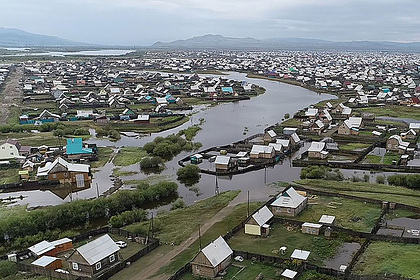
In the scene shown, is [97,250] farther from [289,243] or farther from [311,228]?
[311,228]

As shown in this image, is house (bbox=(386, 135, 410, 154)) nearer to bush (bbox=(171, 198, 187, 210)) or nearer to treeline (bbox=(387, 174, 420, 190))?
treeline (bbox=(387, 174, 420, 190))

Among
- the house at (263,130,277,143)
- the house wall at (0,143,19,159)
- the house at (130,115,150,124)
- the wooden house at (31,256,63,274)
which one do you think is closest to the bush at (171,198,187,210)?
the wooden house at (31,256,63,274)

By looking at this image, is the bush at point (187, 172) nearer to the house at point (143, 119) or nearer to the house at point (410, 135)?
the house at point (143, 119)

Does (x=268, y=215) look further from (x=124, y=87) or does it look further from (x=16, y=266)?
(x=124, y=87)

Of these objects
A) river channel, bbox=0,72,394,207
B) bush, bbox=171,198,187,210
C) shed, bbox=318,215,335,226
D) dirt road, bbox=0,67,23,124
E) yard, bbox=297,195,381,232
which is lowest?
dirt road, bbox=0,67,23,124

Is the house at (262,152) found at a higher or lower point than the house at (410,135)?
lower

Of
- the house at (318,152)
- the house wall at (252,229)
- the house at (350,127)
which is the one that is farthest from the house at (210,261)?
the house at (350,127)
